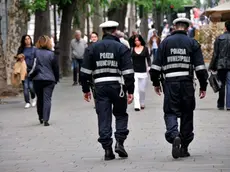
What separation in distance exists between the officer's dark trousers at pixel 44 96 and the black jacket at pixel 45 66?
132mm

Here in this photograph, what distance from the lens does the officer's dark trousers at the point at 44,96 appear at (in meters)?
16.5

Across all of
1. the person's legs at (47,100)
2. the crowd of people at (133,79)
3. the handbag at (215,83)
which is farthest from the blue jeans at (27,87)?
A: the crowd of people at (133,79)

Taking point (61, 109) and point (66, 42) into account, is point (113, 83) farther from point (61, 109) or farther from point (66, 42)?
point (66, 42)

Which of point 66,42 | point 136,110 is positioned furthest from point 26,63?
point 66,42

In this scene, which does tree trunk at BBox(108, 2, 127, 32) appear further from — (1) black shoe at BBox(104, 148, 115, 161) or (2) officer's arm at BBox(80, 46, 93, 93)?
(1) black shoe at BBox(104, 148, 115, 161)

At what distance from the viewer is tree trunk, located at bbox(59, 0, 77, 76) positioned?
33.0 metres

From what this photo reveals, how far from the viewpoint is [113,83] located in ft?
37.6

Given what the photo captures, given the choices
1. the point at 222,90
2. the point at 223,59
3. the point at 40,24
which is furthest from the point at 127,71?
the point at 40,24

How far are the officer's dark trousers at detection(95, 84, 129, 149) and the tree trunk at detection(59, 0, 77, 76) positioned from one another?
21561 millimetres

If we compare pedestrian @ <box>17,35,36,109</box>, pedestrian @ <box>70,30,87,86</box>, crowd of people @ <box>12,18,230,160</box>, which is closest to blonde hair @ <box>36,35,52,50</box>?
pedestrian @ <box>17,35,36,109</box>

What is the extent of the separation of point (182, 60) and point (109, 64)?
957 mm

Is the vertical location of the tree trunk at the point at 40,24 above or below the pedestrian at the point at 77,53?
above

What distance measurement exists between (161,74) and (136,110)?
7393 mm

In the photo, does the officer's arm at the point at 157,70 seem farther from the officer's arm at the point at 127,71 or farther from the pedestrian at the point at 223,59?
the pedestrian at the point at 223,59
